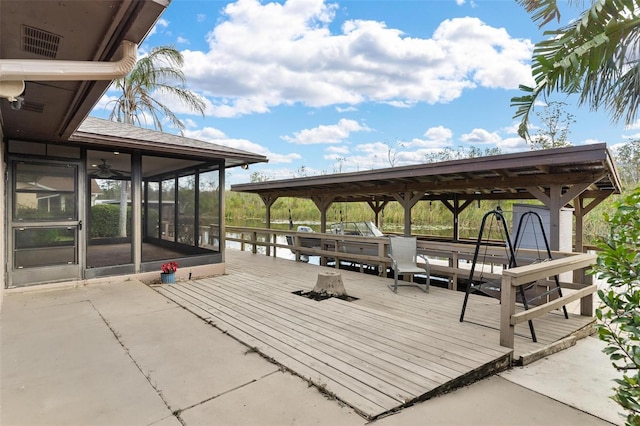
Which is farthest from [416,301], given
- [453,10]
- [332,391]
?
[453,10]

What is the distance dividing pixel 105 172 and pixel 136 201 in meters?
1.14

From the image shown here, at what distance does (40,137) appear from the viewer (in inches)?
179

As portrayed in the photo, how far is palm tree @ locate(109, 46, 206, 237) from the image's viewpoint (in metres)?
12.7

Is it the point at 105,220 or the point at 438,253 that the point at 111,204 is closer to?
the point at 105,220

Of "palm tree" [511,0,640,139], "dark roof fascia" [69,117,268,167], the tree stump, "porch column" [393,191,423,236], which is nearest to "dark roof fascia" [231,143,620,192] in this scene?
"palm tree" [511,0,640,139]

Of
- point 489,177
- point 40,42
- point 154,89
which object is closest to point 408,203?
point 489,177

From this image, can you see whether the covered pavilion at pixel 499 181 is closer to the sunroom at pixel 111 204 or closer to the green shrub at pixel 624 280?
the sunroom at pixel 111 204

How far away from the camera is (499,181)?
6105 millimetres

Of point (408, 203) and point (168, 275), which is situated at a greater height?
point (408, 203)

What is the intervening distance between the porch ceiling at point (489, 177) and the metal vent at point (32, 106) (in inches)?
218

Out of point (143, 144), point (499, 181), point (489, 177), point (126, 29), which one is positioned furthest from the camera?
point (489, 177)

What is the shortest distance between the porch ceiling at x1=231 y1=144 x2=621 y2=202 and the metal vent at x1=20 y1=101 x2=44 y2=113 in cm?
555

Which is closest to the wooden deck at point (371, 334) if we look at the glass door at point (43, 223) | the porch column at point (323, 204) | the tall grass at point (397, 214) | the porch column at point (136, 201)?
the porch column at point (136, 201)

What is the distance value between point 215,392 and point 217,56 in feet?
52.5
